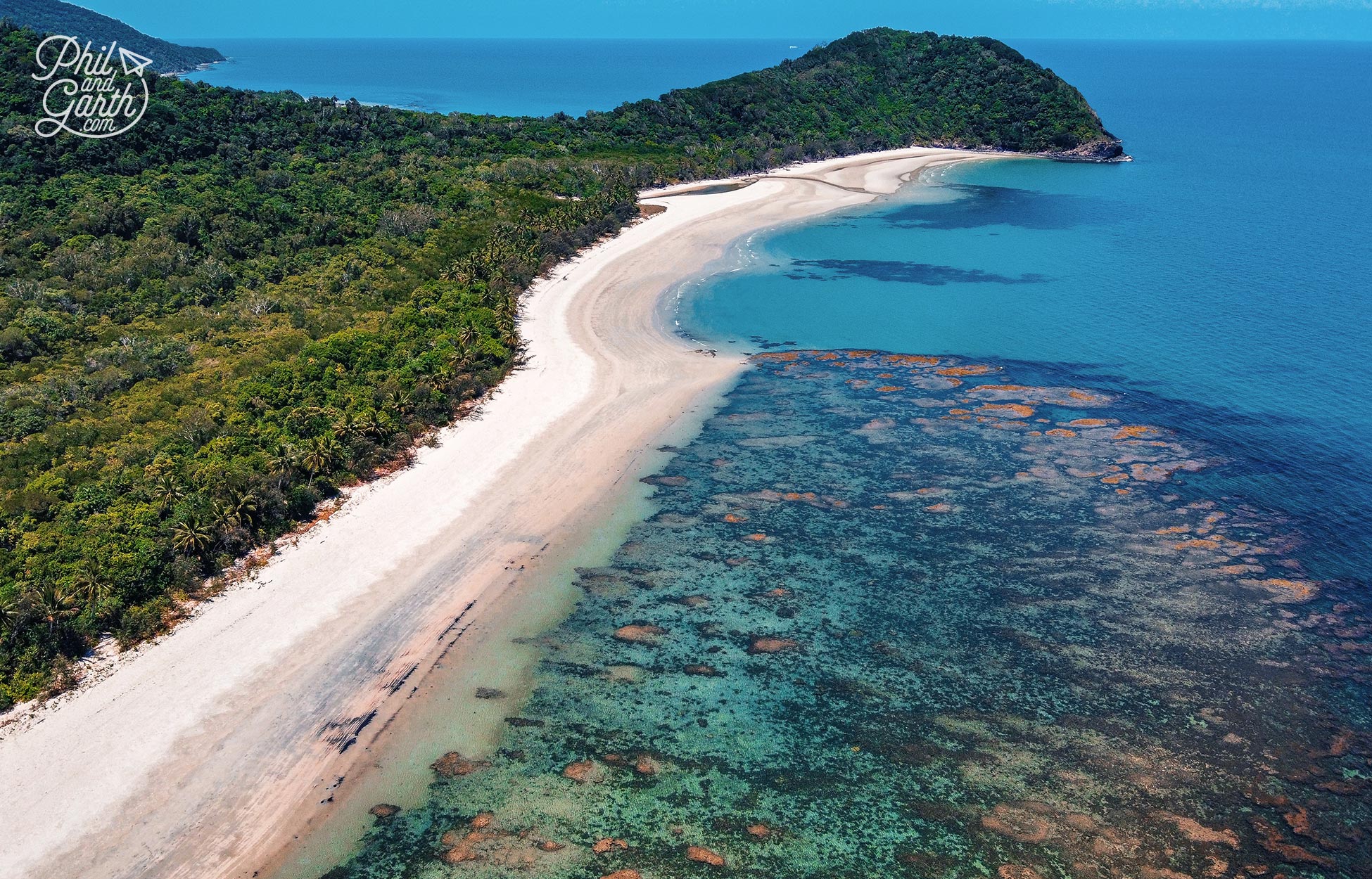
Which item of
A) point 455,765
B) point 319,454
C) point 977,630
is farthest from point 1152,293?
point 455,765

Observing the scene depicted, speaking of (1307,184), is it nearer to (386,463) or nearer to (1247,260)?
(1247,260)

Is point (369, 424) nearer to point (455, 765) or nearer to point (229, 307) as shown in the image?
point (229, 307)

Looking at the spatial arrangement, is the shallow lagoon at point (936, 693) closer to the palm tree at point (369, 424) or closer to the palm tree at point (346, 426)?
the palm tree at point (369, 424)

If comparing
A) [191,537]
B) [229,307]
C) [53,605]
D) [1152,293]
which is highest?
[229,307]

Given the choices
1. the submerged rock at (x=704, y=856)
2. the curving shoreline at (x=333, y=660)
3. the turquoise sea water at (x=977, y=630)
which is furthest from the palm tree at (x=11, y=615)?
the submerged rock at (x=704, y=856)

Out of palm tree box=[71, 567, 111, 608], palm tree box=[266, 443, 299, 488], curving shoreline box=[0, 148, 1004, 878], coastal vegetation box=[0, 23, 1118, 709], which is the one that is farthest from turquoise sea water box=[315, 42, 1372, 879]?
palm tree box=[266, 443, 299, 488]

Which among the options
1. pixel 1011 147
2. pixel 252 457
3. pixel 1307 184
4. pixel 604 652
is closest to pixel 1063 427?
pixel 604 652
